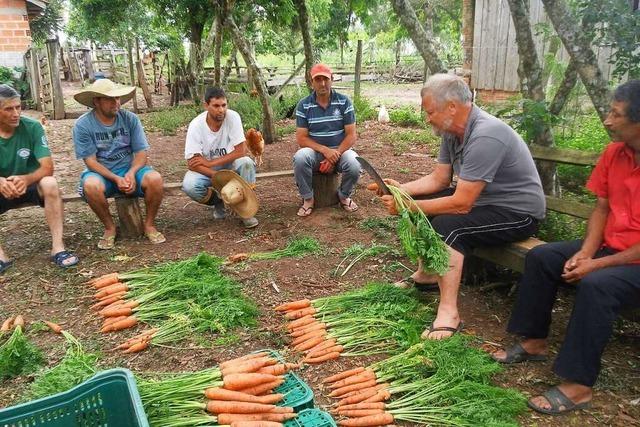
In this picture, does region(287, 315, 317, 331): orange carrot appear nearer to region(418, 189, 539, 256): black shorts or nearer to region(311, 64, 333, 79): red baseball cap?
region(418, 189, 539, 256): black shorts

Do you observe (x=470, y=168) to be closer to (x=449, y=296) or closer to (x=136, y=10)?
(x=449, y=296)

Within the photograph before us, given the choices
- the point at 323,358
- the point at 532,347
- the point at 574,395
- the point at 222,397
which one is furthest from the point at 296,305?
the point at 574,395

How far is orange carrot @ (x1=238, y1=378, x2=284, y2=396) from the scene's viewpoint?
2.54m

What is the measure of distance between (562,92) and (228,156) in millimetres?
3205

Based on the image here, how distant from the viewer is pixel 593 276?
97.6 inches

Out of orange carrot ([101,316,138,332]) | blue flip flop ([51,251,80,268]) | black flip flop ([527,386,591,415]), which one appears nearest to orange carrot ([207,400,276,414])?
orange carrot ([101,316,138,332])

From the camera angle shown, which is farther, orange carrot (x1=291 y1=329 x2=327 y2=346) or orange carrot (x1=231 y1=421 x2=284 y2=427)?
orange carrot (x1=291 y1=329 x2=327 y2=346)

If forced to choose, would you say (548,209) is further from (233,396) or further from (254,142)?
(254,142)

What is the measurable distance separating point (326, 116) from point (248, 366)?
10.9 ft

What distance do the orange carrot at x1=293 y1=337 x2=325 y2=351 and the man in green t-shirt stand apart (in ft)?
8.23

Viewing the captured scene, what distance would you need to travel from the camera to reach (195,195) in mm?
5215

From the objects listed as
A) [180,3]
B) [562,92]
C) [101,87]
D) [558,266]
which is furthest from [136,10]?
[558,266]

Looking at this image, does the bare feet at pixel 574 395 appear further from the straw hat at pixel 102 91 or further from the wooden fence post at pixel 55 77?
the wooden fence post at pixel 55 77

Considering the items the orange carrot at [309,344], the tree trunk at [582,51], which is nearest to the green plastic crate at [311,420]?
the orange carrot at [309,344]
